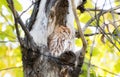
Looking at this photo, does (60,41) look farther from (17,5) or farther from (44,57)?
(17,5)

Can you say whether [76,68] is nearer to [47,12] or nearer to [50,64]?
[50,64]

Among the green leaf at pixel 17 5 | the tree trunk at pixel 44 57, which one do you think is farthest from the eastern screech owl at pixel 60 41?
the green leaf at pixel 17 5

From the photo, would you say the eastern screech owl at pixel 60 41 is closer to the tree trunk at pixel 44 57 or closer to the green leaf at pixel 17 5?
the tree trunk at pixel 44 57

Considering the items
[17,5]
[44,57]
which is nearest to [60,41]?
[44,57]

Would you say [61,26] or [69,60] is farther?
[61,26]

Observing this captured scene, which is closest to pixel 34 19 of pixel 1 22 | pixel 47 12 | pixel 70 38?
pixel 47 12

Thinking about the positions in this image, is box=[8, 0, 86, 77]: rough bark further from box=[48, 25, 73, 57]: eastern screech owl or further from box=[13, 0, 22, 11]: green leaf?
box=[13, 0, 22, 11]: green leaf

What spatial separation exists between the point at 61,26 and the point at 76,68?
26cm

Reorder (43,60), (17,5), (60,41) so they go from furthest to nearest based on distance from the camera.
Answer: (17,5), (60,41), (43,60)

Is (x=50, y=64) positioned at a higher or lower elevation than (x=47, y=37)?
lower

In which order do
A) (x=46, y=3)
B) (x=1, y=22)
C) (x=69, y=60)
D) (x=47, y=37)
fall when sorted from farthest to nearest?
(x=1, y=22) → (x=46, y=3) → (x=47, y=37) → (x=69, y=60)

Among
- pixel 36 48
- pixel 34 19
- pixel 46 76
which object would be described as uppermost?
pixel 34 19

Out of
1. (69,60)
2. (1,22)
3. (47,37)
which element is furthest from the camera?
(1,22)

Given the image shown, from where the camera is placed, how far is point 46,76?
1.10 meters
